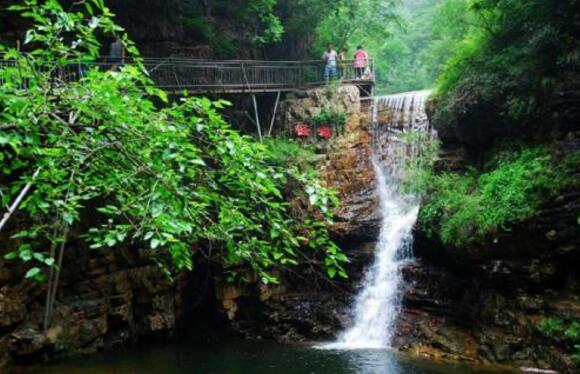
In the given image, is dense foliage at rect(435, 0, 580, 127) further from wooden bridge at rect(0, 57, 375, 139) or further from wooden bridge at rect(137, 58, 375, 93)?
wooden bridge at rect(137, 58, 375, 93)

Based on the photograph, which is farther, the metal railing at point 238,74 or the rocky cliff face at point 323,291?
the metal railing at point 238,74

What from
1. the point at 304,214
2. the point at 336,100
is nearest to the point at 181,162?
the point at 304,214

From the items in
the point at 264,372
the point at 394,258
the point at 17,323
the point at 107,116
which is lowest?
the point at 264,372

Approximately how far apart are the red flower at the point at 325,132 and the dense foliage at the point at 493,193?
489cm

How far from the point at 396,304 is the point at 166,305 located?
6205mm

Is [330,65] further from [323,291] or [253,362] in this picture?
[253,362]

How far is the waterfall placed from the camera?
41.9 feet

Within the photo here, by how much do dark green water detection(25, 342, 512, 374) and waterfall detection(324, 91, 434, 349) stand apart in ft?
3.46

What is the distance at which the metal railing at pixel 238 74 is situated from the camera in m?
16.0

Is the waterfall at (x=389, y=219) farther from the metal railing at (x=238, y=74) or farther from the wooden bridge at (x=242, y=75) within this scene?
the wooden bridge at (x=242, y=75)

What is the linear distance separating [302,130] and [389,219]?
4725 millimetres

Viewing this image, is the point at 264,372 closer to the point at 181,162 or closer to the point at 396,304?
the point at 396,304

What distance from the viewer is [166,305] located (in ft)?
45.7

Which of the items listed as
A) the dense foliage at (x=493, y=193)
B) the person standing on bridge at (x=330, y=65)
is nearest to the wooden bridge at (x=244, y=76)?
the person standing on bridge at (x=330, y=65)
